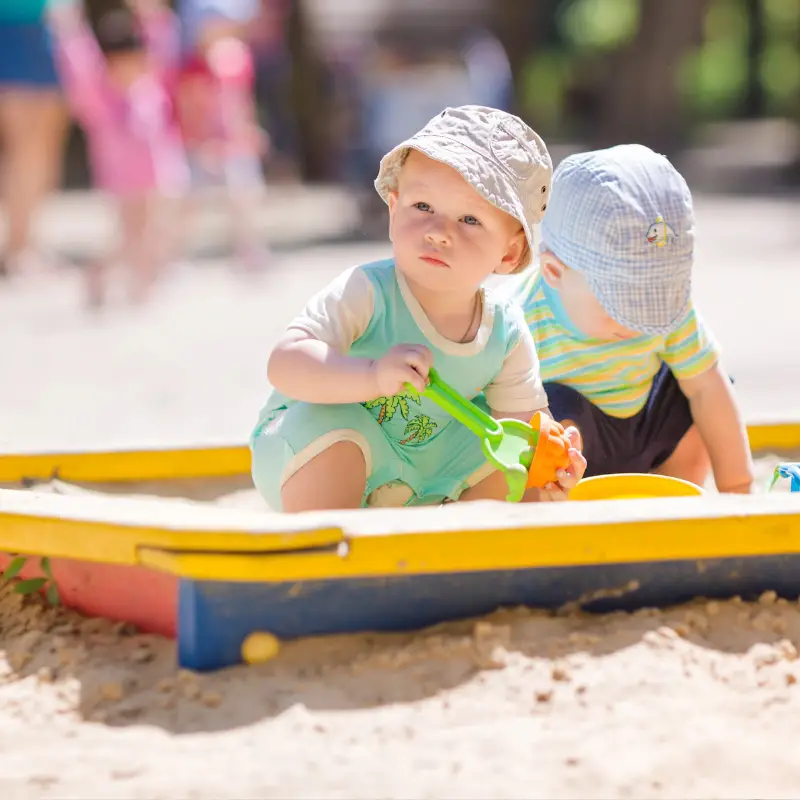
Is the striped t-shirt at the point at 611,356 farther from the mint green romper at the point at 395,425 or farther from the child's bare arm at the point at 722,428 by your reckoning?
the mint green romper at the point at 395,425

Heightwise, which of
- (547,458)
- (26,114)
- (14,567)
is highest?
(26,114)

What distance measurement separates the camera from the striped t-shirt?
280 centimetres

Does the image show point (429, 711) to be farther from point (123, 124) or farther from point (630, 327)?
point (123, 124)

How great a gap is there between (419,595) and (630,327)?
2.85ft

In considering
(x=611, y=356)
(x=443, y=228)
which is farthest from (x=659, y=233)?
(x=443, y=228)

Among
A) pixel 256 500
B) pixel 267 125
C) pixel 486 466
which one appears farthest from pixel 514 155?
pixel 267 125

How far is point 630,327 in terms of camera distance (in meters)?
2.70

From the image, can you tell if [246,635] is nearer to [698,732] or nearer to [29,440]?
[698,732]

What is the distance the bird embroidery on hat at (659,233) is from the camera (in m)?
2.66

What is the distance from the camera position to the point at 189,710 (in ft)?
6.31

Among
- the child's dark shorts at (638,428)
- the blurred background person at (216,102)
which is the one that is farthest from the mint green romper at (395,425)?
the blurred background person at (216,102)

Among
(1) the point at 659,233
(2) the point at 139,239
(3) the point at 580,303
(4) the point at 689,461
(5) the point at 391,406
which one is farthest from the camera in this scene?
(2) the point at 139,239

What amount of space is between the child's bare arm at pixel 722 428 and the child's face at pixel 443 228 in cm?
63

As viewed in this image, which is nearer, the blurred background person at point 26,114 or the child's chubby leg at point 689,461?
the child's chubby leg at point 689,461
